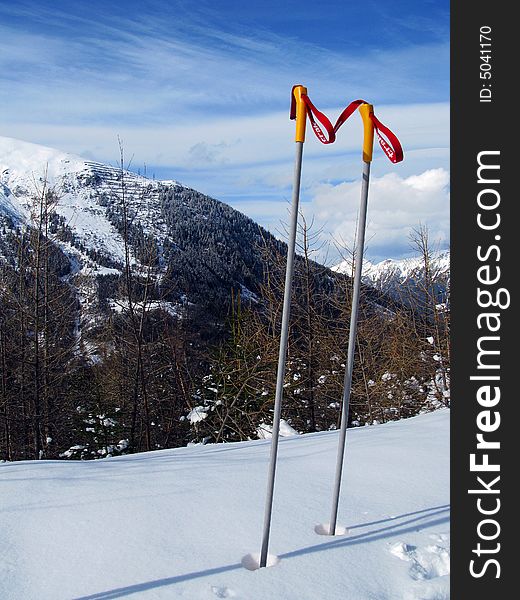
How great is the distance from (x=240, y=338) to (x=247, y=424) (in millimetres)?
2578

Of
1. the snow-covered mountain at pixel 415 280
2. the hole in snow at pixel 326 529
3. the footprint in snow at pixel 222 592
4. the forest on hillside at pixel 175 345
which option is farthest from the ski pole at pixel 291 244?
the snow-covered mountain at pixel 415 280

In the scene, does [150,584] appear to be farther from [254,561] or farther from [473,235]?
[473,235]

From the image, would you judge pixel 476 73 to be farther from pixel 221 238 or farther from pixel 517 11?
pixel 221 238

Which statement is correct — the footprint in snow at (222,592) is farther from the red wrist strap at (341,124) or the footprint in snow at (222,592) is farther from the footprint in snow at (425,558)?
the red wrist strap at (341,124)

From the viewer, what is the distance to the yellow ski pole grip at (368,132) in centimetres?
260

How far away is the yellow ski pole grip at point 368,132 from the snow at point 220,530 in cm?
195

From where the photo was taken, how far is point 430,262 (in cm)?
1315

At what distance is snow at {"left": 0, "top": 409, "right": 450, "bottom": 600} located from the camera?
224 cm

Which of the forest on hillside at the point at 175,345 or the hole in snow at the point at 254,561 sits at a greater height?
the forest on hillside at the point at 175,345

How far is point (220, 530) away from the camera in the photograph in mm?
2729

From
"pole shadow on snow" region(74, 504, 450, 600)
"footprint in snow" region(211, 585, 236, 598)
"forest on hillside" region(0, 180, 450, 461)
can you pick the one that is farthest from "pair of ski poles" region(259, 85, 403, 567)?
"forest on hillside" region(0, 180, 450, 461)

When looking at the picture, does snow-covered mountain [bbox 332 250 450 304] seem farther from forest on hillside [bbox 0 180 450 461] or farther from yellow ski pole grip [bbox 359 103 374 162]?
yellow ski pole grip [bbox 359 103 374 162]

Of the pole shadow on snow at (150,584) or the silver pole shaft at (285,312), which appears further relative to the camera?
the silver pole shaft at (285,312)

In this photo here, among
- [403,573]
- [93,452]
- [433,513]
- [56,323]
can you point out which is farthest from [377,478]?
[93,452]
